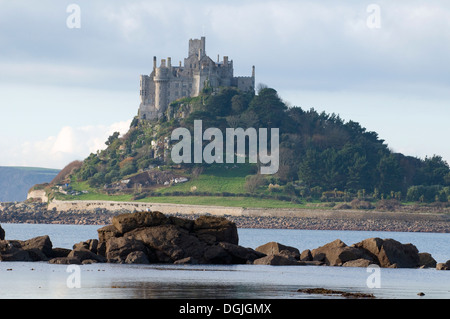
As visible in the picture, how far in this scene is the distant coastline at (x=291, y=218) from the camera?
466ft

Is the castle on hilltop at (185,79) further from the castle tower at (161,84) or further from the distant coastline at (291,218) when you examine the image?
the distant coastline at (291,218)

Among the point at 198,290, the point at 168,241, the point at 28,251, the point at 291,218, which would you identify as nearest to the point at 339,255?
the point at 168,241

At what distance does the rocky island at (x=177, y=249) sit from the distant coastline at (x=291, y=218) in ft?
270

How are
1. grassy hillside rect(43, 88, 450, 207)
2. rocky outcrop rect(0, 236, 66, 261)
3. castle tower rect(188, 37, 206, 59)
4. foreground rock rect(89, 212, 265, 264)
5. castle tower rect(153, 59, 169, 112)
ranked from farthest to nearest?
castle tower rect(153, 59, 169, 112)
castle tower rect(188, 37, 206, 59)
grassy hillside rect(43, 88, 450, 207)
foreground rock rect(89, 212, 265, 264)
rocky outcrop rect(0, 236, 66, 261)

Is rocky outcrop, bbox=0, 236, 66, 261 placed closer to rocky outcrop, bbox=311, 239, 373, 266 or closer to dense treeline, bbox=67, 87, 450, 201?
rocky outcrop, bbox=311, 239, 373, 266

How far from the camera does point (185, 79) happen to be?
176 meters

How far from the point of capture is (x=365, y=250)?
56.2m

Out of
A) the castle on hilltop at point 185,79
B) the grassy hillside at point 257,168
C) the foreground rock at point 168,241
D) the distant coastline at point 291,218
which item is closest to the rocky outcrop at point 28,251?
the foreground rock at point 168,241

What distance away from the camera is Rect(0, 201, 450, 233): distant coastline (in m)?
142

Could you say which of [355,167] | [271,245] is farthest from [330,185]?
[271,245]

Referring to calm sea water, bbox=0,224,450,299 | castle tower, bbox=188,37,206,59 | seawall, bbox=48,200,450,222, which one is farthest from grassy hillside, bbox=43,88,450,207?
calm sea water, bbox=0,224,450,299

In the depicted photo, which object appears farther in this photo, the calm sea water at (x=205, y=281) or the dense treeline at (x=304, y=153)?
the dense treeline at (x=304, y=153)

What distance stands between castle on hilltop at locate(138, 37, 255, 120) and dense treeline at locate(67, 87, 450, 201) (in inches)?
78.7
